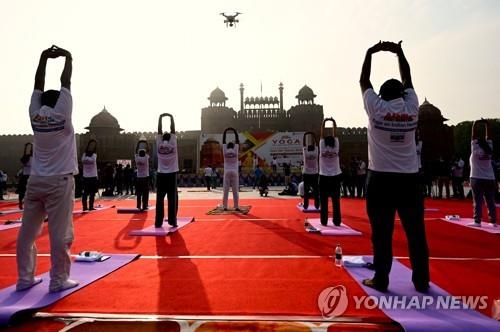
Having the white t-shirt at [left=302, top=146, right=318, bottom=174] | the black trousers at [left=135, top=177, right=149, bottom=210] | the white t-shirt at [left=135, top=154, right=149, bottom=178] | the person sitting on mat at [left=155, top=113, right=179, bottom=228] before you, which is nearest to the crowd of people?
the person sitting on mat at [left=155, top=113, right=179, bottom=228]

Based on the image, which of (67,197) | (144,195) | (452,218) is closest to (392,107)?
(67,197)

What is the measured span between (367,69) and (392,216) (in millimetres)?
1553

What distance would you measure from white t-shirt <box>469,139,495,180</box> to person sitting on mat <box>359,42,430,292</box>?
5207mm

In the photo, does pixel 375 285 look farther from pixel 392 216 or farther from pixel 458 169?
pixel 458 169

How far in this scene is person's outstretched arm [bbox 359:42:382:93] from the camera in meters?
3.74

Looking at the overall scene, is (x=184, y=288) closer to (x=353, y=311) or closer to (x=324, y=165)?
(x=353, y=311)

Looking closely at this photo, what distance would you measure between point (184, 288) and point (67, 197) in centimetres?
157

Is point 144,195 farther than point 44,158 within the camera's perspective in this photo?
Yes

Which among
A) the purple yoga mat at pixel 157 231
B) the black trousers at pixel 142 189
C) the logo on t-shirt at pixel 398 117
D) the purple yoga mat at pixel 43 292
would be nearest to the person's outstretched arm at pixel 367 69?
the logo on t-shirt at pixel 398 117

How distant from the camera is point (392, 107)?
3.53 metres

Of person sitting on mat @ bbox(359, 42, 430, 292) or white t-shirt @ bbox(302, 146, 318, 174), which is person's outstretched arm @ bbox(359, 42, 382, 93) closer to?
person sitting on mat @ bbox(359, 42, 430, 292)

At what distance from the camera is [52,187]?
364cm

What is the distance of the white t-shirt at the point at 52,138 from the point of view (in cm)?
372

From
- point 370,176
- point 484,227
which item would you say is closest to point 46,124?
point 370,176
